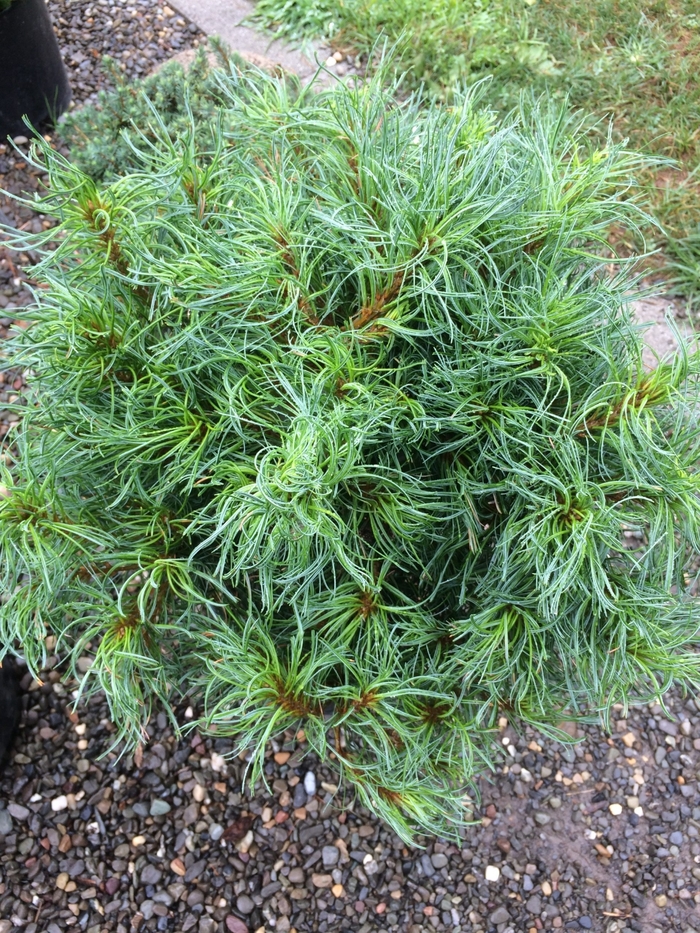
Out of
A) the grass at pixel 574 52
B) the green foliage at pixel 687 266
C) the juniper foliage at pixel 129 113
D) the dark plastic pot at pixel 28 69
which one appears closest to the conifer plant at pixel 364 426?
the juniper foliage at pixel 129 113

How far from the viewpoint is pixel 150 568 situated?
154cm

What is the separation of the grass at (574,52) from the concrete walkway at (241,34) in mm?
94

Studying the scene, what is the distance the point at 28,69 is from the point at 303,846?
310 cm

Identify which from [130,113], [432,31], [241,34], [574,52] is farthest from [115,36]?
[574,52]

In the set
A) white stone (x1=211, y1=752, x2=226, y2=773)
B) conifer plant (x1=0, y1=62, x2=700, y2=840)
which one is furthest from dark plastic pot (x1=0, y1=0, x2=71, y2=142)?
white stone (x1=211, y1=752, x2=226, y2=773)

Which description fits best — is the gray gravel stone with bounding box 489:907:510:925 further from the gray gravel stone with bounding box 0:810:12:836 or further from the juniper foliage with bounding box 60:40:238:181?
the juniper foliage with bounding box 60:40:238:181

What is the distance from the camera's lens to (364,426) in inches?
50.9

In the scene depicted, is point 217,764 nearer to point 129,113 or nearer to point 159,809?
point 159,809

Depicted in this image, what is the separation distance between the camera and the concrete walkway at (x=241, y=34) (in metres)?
3.78

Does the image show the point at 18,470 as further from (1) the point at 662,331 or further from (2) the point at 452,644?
(1) the point at 662,331

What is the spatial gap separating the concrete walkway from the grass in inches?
3.7

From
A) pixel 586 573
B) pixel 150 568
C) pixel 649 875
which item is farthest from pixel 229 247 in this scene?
pixel 649 875

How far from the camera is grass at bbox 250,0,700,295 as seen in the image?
11.6ft

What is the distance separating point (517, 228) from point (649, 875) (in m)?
1.87
